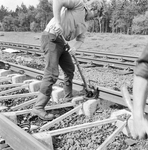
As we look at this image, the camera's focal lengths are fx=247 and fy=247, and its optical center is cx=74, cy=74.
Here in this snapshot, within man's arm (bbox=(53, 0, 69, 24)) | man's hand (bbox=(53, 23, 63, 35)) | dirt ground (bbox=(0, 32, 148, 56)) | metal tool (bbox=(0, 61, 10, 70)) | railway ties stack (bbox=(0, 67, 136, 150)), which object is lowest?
railway ties stack (bbox=(0, 67, 136, 150))

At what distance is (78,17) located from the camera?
12.6 ft

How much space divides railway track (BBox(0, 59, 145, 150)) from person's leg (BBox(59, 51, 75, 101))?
0.64 feet

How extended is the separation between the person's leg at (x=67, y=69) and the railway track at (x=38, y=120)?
0.20 meters

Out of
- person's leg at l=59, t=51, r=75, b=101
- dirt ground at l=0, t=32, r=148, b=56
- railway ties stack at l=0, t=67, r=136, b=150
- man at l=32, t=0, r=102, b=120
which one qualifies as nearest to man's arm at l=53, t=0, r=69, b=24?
man at l=32, t=0, r=102, b=120

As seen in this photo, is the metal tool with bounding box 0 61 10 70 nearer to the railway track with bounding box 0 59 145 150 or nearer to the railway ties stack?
the railway track with bounding box 0 59 145 150

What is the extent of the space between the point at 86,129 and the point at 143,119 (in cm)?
233

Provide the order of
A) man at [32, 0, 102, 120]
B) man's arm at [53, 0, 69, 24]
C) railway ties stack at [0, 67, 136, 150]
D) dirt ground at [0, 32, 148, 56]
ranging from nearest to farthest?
railway ties stack at [0, 67, 136, 150]
man's arm at [53, 0, 69, 24]
man at [32, 0, 102, 120]
dirt ground at [0, 32, 148, 56]

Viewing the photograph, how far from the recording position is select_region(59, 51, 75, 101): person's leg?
173 inches

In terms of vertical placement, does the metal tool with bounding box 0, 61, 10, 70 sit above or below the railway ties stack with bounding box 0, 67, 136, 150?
above

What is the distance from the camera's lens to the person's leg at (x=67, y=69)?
14.4ft

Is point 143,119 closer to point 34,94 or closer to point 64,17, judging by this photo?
point 64,17

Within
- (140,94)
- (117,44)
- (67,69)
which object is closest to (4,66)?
(67,69)

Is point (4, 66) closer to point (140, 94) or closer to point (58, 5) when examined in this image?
point (58, 5)

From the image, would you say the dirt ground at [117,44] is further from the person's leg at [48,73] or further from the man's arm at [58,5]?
the man's arm at [58,5]
